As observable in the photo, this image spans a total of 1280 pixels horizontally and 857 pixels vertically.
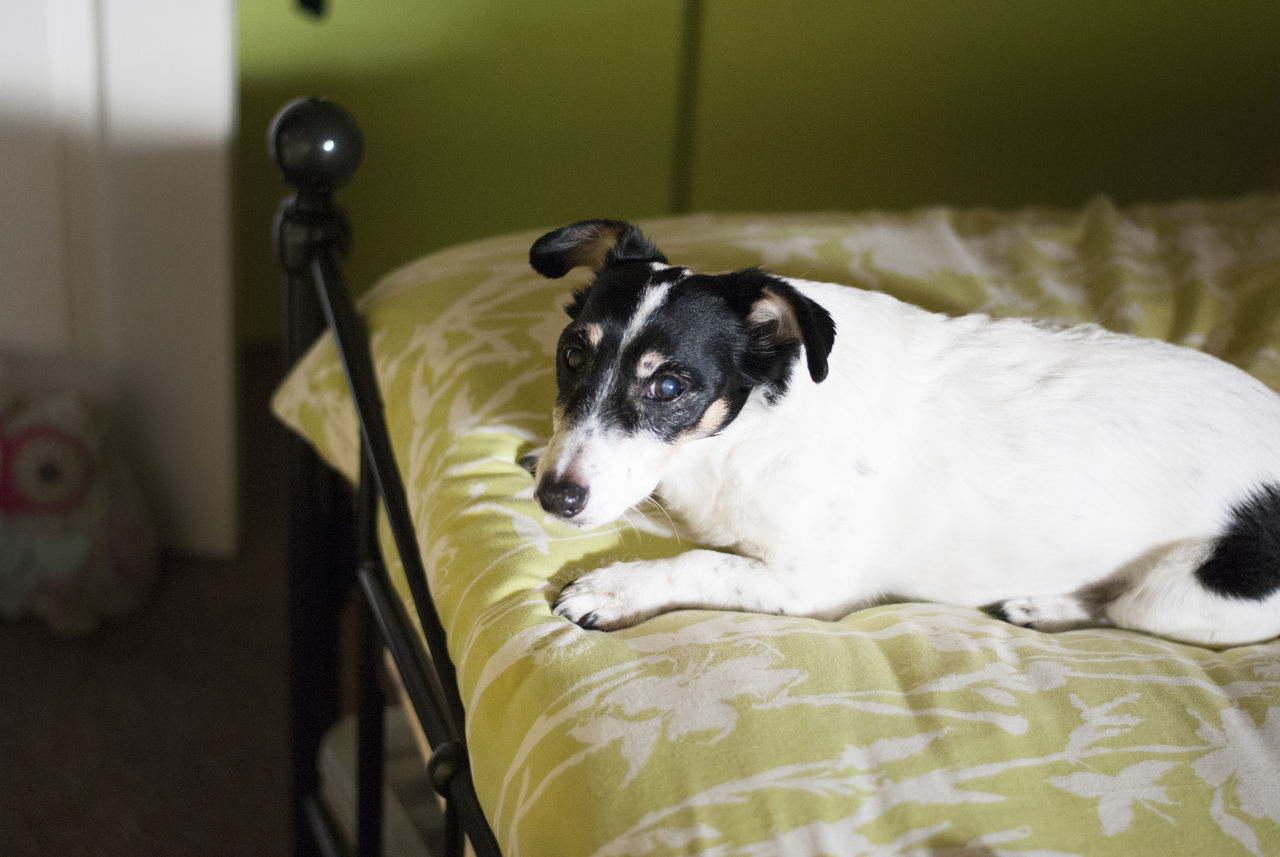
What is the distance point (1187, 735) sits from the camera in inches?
33.9

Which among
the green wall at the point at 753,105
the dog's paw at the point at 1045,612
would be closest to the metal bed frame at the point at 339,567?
the dog's paw at the point at 1045,612

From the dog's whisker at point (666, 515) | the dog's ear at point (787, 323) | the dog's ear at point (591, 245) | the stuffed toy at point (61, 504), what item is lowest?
the stuffed toy at point (61, 504)

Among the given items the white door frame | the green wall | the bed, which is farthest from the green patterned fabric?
the green wall

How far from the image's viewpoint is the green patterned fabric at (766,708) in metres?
0.75

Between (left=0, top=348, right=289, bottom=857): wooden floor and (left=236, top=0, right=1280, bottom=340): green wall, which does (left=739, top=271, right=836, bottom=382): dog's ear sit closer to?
(left=0, top=348, right=289, bottom=857): wooden floor

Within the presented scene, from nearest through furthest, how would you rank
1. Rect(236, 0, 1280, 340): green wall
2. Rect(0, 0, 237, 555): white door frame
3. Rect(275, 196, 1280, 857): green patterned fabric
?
Rect(275, 196, 1280, 857): green patterned fabric
Rect(0, 0, 237, 555): white door frame
Rect(236, 0, 1280, 340): green wall

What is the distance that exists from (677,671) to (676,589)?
0.14 m

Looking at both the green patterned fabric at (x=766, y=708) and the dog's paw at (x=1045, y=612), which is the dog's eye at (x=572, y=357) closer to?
the green patterned fabric at (x=766, y=708)

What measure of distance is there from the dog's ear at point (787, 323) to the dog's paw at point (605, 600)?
0.26m

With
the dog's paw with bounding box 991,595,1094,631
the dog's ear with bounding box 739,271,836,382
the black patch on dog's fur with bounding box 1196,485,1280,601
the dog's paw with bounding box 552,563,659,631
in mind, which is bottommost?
the dog's paw with bounding box 991,595,1094,631

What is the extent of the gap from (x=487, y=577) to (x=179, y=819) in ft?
4.07

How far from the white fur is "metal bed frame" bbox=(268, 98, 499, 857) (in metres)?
0.23

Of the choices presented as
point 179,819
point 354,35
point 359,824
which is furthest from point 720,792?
point 354,35

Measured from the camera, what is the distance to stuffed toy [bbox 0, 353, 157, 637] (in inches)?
81.9
